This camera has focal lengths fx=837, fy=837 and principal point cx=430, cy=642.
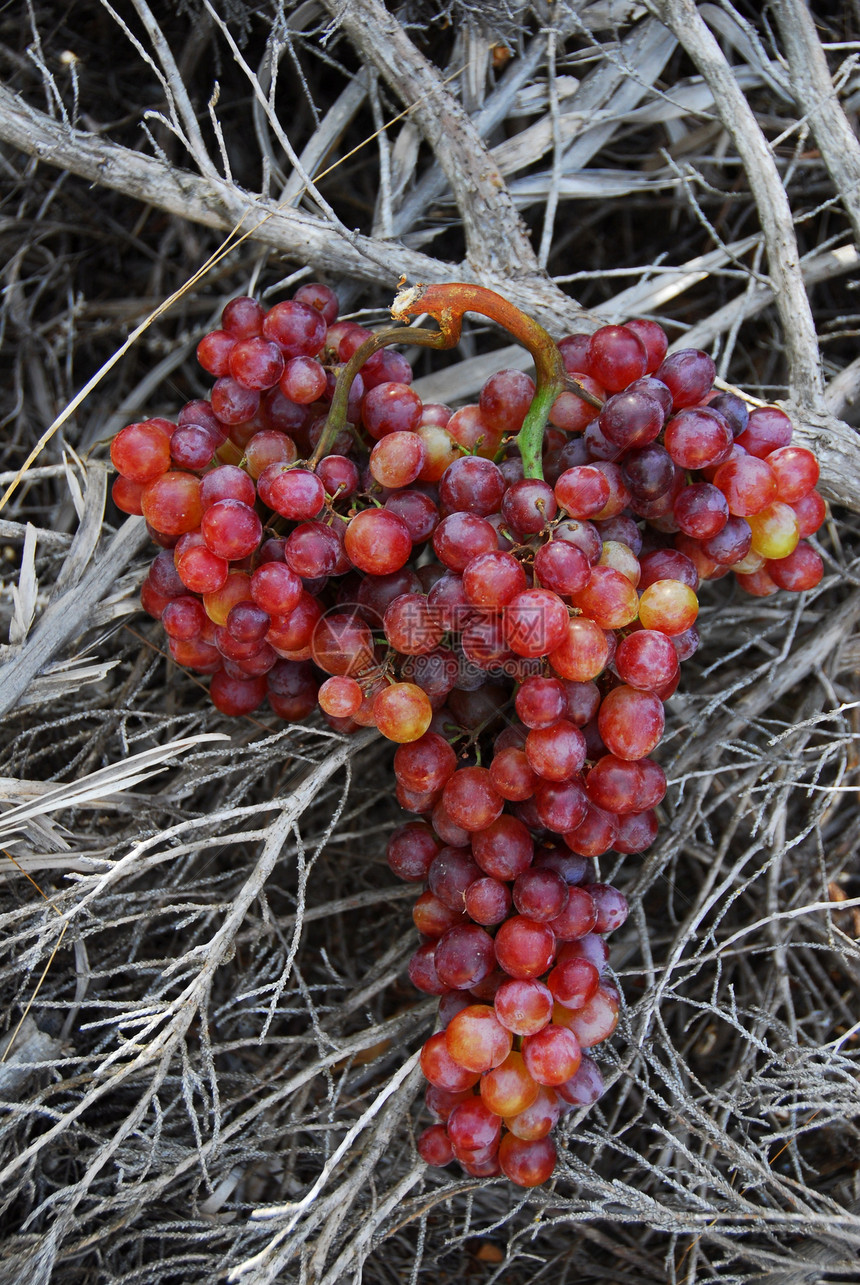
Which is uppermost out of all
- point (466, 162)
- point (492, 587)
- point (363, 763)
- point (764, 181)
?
point (466, 162)

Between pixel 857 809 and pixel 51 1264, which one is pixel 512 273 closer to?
pixel 857 809

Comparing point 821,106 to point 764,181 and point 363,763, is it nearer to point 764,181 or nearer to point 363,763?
point 764,181

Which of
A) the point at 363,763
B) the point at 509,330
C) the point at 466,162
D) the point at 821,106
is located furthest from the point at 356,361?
the point at 821,106

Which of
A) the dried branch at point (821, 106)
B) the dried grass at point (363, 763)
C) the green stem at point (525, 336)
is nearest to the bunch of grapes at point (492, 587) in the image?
the green stem at point (525, 336)

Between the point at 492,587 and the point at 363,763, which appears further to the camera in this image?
the point at 363,763

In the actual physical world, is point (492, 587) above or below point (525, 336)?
below

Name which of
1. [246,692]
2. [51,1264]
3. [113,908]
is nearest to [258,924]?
[113,908]
